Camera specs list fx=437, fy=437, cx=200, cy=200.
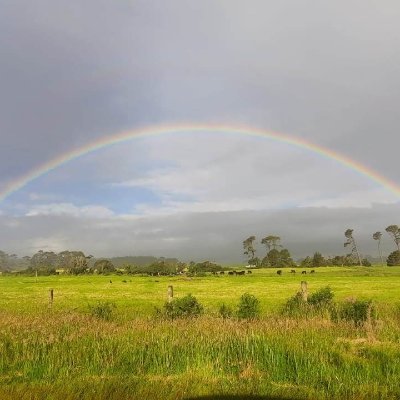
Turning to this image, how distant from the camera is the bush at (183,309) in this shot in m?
17.5

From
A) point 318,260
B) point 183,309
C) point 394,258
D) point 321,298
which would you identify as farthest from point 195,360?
point 394,258

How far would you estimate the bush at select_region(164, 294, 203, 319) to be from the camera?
1753 cm

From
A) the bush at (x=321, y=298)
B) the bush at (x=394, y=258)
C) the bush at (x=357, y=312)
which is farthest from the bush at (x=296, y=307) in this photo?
the bush at (x=394, y=258)

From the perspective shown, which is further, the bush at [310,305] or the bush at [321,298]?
the bush at [321,298]

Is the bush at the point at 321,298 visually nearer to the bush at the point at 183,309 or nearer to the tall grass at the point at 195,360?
the bush at the point at 183,309

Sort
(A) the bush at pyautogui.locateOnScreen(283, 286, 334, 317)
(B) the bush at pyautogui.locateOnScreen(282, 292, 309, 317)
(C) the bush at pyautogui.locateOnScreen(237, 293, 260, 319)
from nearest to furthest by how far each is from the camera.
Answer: (A) the bush at pyautogui.locateOnScreen(283, 286, 334, 317)
(C) the bush at pyautogui.locateOnScreen(237, 293, 260, 319)
(B) the bush at pyautogui.locateOnScreen(282, 292, 309, 317)

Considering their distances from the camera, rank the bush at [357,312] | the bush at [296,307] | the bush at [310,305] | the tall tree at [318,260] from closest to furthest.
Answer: the bush at [357,312] < the bush at [310,305] < the bush at [296,307] < the tall tree at [318,260]

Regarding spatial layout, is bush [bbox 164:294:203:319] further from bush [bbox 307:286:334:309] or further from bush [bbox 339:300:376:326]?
bush [bbox 339:300:376:326]

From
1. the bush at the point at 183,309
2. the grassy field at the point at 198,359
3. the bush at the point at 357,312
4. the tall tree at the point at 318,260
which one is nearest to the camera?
the grassy field at the point at 198,359

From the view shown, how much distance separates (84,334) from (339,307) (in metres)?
9.87

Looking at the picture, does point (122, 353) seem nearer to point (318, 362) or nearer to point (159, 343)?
point (159, 343)

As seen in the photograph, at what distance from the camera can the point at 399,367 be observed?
975cm

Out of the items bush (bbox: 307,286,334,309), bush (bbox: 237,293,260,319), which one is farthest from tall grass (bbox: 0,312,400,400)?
bush (bbox: 307,286,334,309)

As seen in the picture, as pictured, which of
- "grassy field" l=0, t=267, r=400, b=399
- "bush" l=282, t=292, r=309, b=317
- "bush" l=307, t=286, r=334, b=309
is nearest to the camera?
"grassy field" l=0, t=267, r=400, b=399
